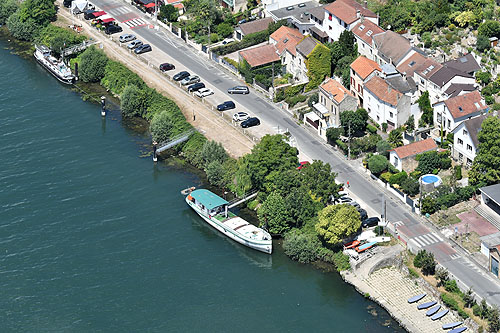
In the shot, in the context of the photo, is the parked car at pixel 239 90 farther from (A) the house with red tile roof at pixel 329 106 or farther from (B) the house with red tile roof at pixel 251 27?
(B) the house with red tile roof at pixel 251 27

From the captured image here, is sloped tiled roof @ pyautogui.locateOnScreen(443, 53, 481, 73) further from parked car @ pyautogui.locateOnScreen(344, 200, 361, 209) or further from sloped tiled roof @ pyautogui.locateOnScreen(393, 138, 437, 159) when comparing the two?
parked car @ pyautogui.locateOnScreen(344, 200, 361, 209)

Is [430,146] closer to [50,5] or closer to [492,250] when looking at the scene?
[492,250]

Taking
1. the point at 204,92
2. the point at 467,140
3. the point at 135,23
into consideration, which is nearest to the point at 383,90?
the point at 467,140

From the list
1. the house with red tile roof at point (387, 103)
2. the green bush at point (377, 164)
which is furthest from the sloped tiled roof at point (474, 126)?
the house with red tile roof at point (387, 103)

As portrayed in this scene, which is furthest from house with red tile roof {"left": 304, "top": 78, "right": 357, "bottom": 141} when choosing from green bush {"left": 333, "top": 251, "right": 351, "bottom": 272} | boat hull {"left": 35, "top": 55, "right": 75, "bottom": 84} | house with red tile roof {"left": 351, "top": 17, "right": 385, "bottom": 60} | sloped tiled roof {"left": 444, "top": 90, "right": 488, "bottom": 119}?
boat hull {"left": 35, "top": 55, "right": 75, "bottom": 84}

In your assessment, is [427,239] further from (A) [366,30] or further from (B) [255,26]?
(B) [255,26]

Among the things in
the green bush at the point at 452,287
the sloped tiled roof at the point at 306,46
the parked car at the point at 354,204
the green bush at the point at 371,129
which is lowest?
the green bush at the point at 452,287
